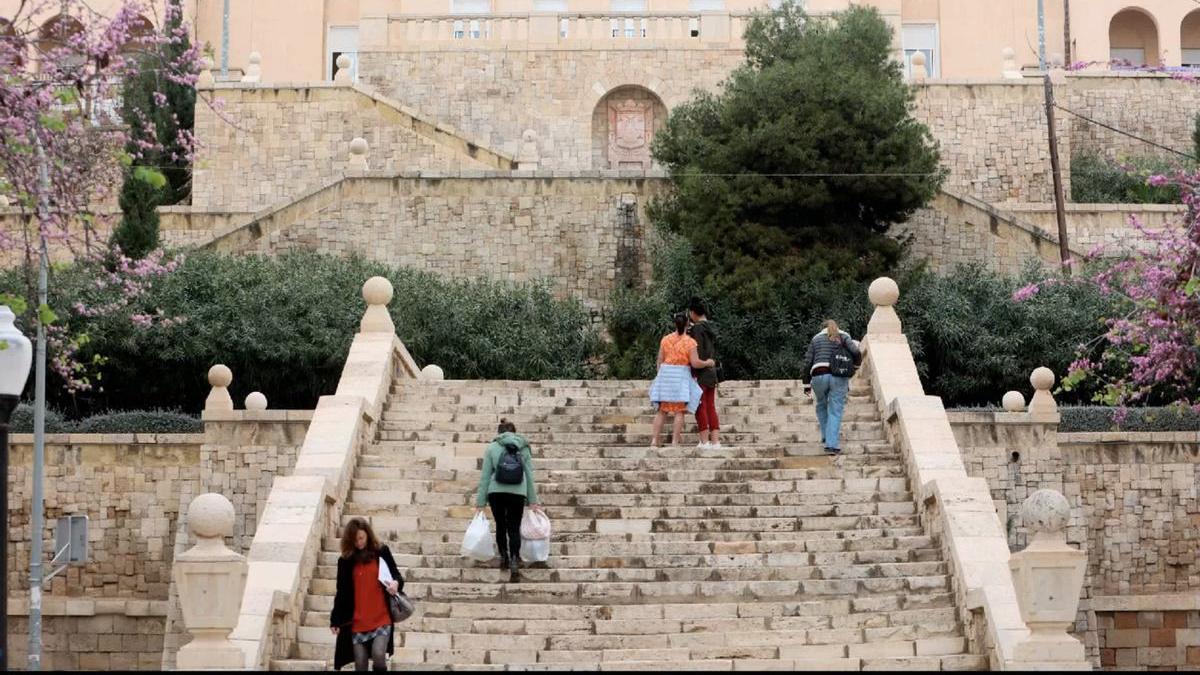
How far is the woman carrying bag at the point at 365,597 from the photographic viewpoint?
1309 cm

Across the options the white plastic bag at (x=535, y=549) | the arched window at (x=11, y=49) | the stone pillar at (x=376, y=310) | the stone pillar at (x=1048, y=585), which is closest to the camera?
the arched window at (x=11, y=49)

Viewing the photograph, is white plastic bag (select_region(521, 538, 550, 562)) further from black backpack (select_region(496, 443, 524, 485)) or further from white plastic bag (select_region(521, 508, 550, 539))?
black backpack (select_region(496, 443, 524, 485))

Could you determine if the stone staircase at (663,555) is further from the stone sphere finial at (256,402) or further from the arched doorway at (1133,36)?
the arched doorway at (1133,36)

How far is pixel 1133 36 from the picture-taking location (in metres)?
44.3

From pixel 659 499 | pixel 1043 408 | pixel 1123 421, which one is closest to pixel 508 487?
pixel 659 499

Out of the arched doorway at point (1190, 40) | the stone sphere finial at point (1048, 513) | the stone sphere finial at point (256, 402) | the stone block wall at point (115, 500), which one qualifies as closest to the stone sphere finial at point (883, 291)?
the stone sphere finial at point (256, 402)

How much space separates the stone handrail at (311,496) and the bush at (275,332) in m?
5.85

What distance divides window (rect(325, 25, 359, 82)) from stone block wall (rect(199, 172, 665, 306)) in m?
10.00

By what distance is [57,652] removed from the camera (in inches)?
903

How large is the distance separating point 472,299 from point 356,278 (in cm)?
158

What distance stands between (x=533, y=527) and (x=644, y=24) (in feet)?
77.1

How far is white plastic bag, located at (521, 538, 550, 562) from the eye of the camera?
→ 16.1 metres

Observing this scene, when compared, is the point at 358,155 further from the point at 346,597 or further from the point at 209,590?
the point at 346,597

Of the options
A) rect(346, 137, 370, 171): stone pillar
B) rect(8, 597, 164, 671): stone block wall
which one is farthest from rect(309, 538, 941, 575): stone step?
rect(346, 137, 370, 171): stone pillar
